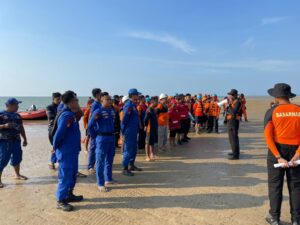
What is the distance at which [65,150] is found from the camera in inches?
180

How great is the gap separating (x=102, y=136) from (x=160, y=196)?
1.59 meters

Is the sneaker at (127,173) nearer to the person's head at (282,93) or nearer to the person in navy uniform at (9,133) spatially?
the person in navy uniform at (9,133)

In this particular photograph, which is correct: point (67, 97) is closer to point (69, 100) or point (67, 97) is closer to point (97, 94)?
point (69, 100)

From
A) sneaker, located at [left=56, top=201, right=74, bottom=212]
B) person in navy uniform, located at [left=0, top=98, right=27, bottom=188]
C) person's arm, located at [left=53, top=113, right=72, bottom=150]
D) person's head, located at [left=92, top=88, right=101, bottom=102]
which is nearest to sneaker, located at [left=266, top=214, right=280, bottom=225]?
sneaker, located at [left=56, top=201, right=74, bottom=212]

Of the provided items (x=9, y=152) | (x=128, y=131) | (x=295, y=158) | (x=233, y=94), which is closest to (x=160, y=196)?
(x=128, y=131)

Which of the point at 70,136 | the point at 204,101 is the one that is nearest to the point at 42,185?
the point at 70,136

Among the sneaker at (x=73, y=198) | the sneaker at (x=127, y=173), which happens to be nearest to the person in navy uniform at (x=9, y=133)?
the sneaker at (x=73, y=198)

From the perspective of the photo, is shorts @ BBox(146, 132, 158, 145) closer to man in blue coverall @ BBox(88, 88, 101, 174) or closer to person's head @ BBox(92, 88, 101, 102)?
man in blue coverall @ BBox(88, 88, 101, 174)

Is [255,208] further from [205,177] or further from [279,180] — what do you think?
[205,177]

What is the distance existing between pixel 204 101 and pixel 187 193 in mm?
9929

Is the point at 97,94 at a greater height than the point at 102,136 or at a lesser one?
greater

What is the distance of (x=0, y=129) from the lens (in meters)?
5.82

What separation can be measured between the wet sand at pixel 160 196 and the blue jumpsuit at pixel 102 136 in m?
0.48

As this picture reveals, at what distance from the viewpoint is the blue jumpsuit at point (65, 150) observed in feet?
14.9
